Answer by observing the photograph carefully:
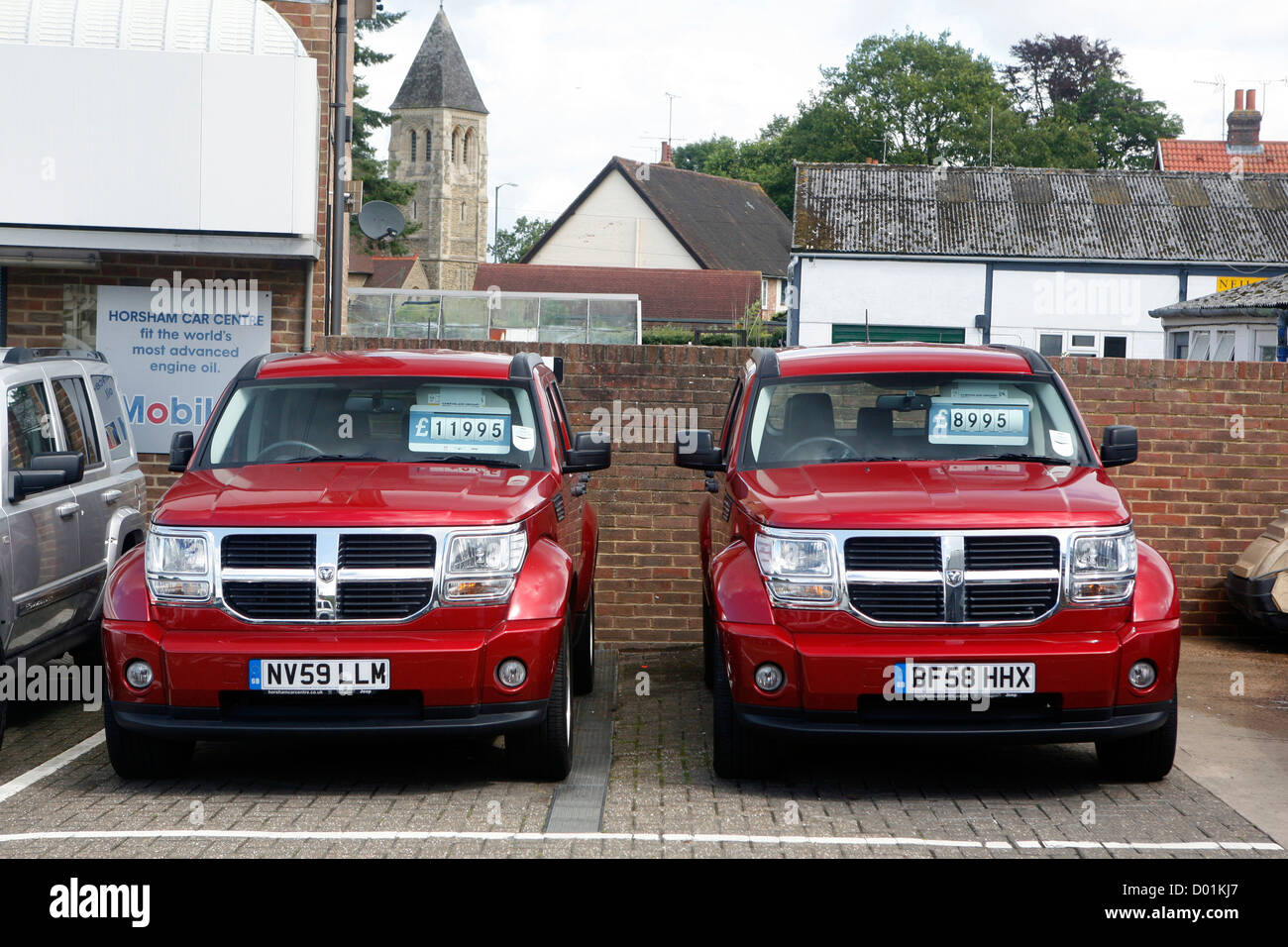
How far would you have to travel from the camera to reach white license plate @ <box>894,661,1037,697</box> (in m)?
6.14

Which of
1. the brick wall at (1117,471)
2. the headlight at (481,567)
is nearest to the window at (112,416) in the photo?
the brick wall at (1117,471)

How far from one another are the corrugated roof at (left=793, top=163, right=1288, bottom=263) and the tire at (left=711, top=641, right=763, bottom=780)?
3750 centimetres

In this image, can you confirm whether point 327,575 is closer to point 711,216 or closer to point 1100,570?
point 1100,570

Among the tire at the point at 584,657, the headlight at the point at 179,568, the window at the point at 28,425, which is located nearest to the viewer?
the headlight at the point at 179,568

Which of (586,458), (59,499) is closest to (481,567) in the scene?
(586,458)

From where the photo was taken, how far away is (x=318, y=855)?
5.47m

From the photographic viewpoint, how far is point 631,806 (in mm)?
6395

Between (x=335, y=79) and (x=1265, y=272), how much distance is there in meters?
37.2

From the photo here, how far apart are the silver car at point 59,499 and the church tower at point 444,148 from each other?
354ft

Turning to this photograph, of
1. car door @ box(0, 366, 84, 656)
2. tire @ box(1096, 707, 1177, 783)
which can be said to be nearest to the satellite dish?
car door @ box(0, 366, 84, 656)

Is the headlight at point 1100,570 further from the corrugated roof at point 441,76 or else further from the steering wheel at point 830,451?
the corrugated roof at point 441,76

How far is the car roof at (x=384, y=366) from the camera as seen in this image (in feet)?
25.1

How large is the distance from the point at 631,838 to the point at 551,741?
89 centimetres

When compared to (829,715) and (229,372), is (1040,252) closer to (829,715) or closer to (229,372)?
(229,372)
